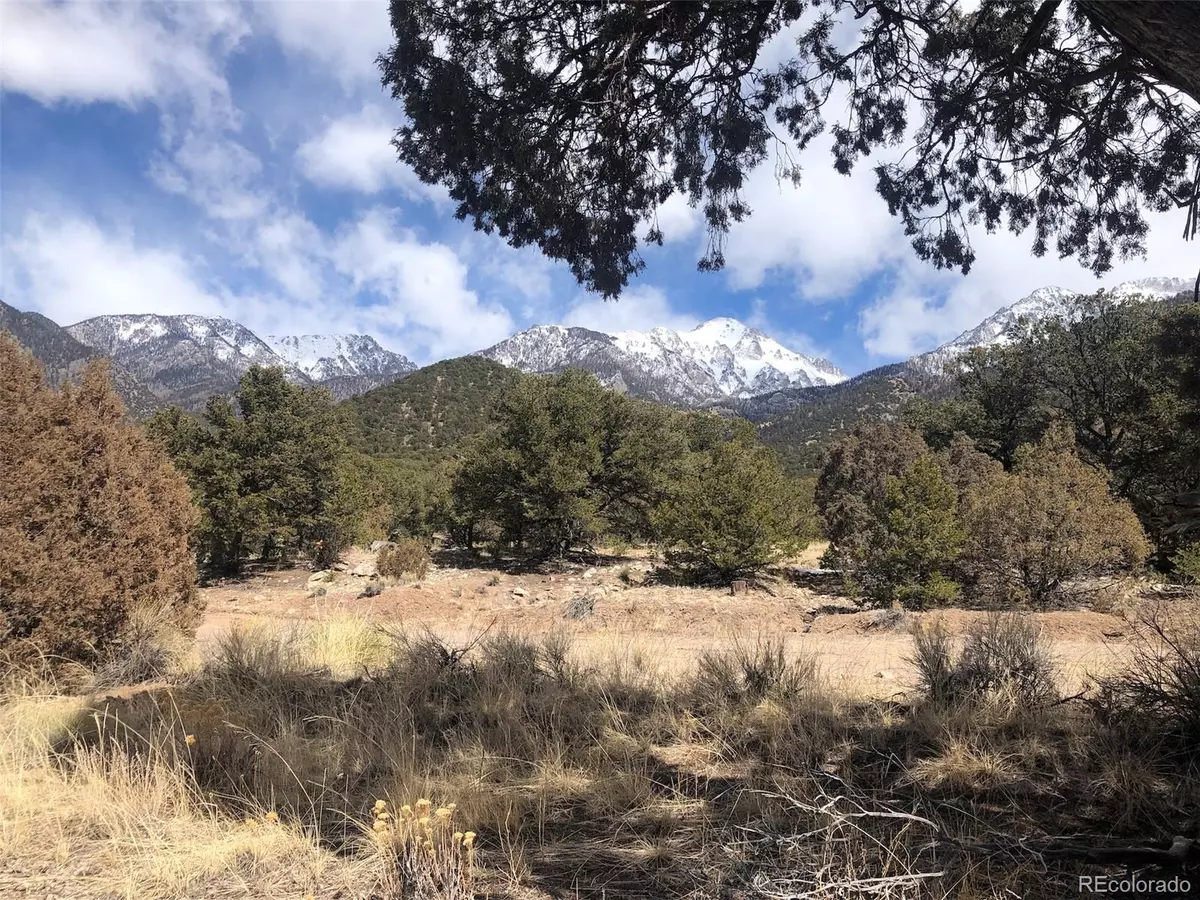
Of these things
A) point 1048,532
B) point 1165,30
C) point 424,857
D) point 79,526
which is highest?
point 1165,30

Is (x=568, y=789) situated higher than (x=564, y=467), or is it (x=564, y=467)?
(x=564, y=467)

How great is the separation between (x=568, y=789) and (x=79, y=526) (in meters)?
5.30

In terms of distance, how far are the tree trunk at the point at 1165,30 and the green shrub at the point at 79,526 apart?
7398 mm

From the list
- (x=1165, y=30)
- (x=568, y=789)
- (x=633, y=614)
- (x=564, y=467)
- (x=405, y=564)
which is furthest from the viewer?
(x=564, y=467)

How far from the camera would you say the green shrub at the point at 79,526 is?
17.5ft

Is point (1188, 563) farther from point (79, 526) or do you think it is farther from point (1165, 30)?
point (79, 526)

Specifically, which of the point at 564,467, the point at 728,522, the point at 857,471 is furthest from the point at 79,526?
the point at 857,471

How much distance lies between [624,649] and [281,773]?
3868mm

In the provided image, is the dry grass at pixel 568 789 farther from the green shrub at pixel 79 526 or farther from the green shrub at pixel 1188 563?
the green shrub at pixel 1188 563

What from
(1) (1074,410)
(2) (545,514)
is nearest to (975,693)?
(2) (545,514)

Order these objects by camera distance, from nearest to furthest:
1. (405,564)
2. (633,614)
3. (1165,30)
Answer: (1165,30) < (633,614) < (405,564)

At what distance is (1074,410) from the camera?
23.2 meters

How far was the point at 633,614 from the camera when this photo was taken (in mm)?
11711

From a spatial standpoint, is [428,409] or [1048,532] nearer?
[1048,532]
